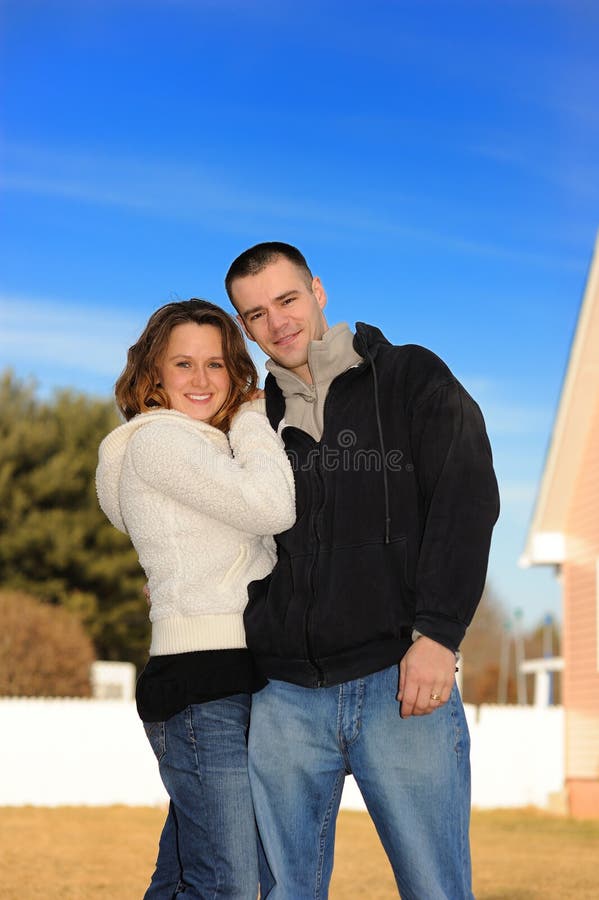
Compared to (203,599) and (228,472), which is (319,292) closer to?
(228,472)

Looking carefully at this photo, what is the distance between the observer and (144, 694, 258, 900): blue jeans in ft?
11.4

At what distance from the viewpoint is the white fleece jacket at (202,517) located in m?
3.47

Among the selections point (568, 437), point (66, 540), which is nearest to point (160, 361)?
point (568, 437)

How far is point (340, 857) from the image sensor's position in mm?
10875

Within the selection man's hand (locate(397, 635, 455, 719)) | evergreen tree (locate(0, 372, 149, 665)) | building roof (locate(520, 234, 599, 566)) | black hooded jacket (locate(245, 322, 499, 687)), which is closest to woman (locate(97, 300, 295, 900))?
Answer: black hooded jacket (locate(245, 322, 499, 687))

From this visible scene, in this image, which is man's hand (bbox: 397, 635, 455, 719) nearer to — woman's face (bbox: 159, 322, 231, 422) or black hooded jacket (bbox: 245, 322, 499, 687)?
black hooded jacket (bbox: 245, 322, 499, 687)

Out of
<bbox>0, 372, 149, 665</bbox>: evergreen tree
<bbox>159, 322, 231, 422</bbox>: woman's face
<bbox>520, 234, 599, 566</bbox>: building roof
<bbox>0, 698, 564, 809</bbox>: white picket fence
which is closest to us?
<bbox>159, 322, 231, 422</bbox>: woman's face

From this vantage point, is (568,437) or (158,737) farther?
(568,437)

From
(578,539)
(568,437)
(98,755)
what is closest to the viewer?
(568,437)

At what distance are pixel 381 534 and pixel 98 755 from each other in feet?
52.1

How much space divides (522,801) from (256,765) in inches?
639

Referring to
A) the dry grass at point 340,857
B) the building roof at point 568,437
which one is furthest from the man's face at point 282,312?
the building roof at point 568,437

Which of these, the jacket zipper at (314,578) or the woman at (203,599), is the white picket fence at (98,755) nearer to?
the woman at (203,599)

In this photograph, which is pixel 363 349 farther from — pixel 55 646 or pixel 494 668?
pixel 494 668
